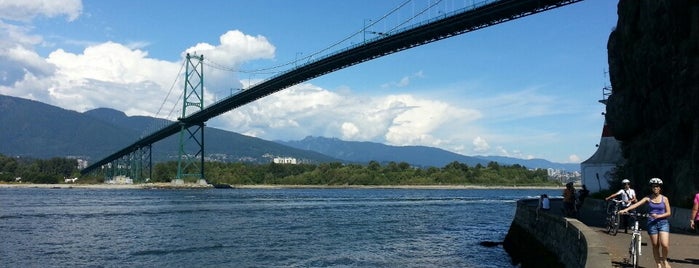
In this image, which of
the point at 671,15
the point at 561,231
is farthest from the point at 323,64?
the point at 561,231

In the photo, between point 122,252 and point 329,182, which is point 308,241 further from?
point 329,182

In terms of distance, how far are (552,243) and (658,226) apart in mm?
7572

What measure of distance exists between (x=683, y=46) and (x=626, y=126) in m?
7.35

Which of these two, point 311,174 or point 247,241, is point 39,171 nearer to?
point 311,174

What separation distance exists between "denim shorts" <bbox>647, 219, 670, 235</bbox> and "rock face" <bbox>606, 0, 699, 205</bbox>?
10089 mm

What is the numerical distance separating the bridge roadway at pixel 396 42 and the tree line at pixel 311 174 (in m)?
64.2

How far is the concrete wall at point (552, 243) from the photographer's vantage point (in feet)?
35.5

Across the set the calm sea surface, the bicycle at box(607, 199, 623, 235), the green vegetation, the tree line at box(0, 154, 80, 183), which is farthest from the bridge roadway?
the tree line at box(0, 154, 80, 183)

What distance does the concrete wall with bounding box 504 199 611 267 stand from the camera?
10825 mm

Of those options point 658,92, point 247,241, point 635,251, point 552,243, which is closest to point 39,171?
point 247,241

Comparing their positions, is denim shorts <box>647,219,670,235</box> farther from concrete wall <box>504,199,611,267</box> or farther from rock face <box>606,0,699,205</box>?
rock face <box>606,0,699,205</box>

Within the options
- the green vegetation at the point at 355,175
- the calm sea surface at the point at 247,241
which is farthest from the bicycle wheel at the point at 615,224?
the green vegetation at the point at 355,175

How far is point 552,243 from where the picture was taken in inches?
664

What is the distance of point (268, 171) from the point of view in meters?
172
